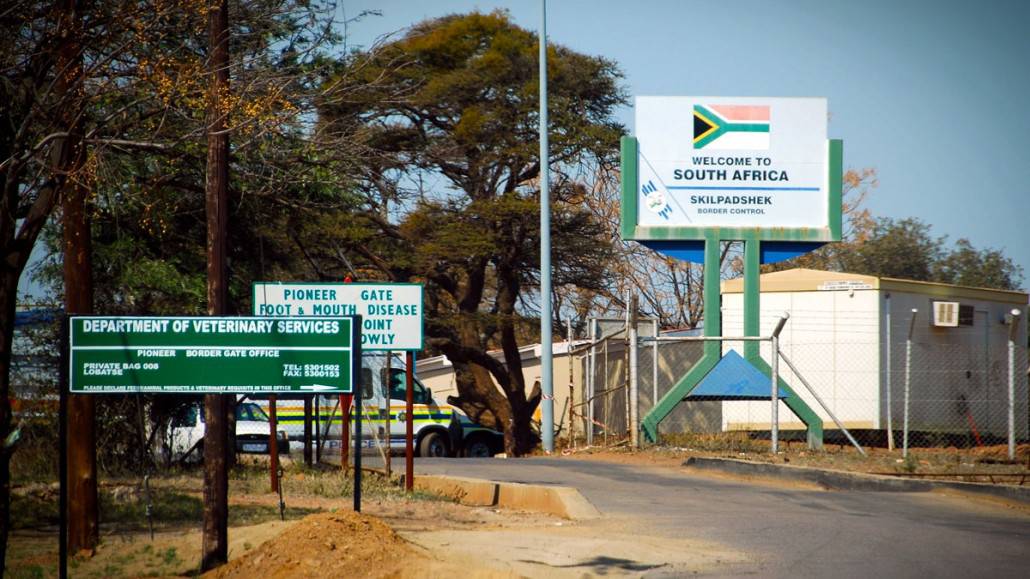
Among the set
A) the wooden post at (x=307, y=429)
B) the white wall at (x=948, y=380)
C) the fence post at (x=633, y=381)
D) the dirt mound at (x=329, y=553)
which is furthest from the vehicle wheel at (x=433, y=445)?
the dirt mound at (x=329, y=553)

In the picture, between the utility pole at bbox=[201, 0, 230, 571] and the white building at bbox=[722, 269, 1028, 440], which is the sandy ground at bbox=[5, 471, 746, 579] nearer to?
the utility pole at bbox=[201, 0, 230, 571]

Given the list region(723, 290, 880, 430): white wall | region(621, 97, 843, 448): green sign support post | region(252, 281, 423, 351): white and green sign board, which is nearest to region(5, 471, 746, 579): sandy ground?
region(252, 281, 423, 351): white and green sign board

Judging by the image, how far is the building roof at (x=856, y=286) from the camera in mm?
23188

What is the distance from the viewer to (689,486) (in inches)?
623

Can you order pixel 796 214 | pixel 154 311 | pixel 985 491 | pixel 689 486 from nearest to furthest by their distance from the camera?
pixel 985 491 < pixel 689 486 < pixel 154 311 < pixel 796 214

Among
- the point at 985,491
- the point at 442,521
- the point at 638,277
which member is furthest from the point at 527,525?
the point at 638,277

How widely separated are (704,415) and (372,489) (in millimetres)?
14117

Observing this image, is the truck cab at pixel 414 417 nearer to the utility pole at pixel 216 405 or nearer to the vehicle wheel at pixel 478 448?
the vehicle wheel at pixel 478 448

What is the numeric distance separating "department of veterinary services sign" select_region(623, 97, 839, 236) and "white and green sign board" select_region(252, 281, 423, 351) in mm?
8333

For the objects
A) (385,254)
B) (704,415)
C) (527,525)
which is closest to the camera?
(527,525)

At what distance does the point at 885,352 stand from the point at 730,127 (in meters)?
5.58

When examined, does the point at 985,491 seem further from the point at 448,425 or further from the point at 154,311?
the point at 448,425

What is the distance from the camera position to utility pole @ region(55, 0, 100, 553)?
34.6ft

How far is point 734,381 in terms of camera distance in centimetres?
2091
